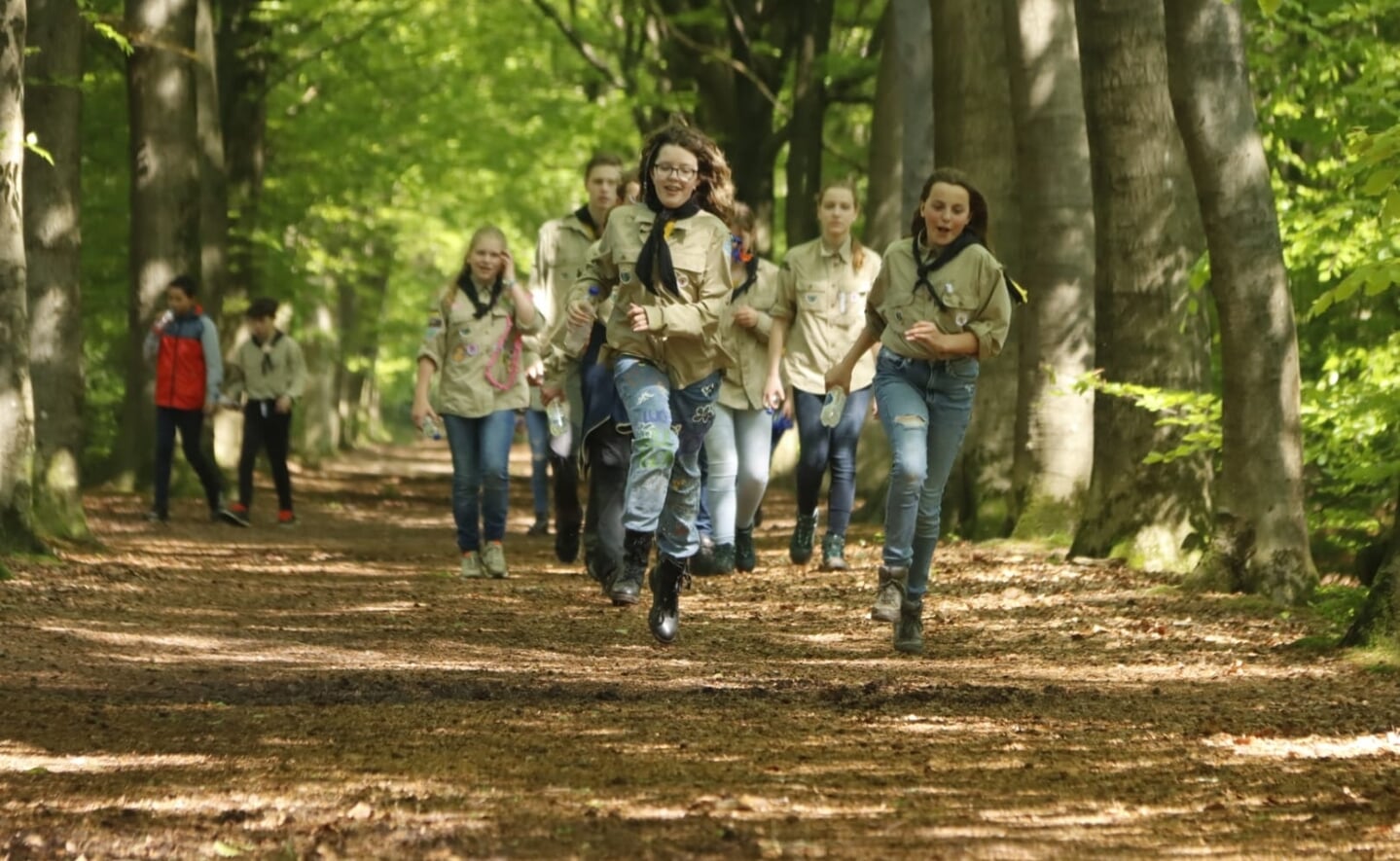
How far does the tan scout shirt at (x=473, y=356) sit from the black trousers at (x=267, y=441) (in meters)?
7.01

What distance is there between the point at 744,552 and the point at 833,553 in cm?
57

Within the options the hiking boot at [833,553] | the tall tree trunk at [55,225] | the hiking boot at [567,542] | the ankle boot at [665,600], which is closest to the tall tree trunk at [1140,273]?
the hiking boot at [833,553]

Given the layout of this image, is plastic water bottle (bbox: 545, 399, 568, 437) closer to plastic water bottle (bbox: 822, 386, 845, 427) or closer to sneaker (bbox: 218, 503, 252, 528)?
plastic water bottle (bbox: 822, 386, 845, 427)

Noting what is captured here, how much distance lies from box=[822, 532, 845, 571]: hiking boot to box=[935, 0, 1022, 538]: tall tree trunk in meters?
2.33

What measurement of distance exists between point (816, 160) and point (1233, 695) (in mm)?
17052

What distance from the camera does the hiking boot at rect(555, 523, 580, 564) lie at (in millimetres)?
13727

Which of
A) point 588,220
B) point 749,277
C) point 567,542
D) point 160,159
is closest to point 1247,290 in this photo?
point 749,277

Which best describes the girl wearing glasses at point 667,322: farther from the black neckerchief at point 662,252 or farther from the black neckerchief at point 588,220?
the black neckerchief at point 588,220

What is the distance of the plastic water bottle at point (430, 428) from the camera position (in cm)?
1145

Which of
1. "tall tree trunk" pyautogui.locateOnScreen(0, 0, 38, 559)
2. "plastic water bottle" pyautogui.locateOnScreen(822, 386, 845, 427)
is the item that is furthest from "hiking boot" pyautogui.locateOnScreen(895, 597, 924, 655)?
"tall tree trunk" pyautogui.locateOnScreen(0, 0, 38, 559)

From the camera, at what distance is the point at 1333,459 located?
11922 mm

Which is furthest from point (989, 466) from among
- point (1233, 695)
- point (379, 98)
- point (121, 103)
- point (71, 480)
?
point (379, 98)

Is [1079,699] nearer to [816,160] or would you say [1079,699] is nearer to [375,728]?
[375,728]

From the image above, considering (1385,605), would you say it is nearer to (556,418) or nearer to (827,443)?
(556,418)
